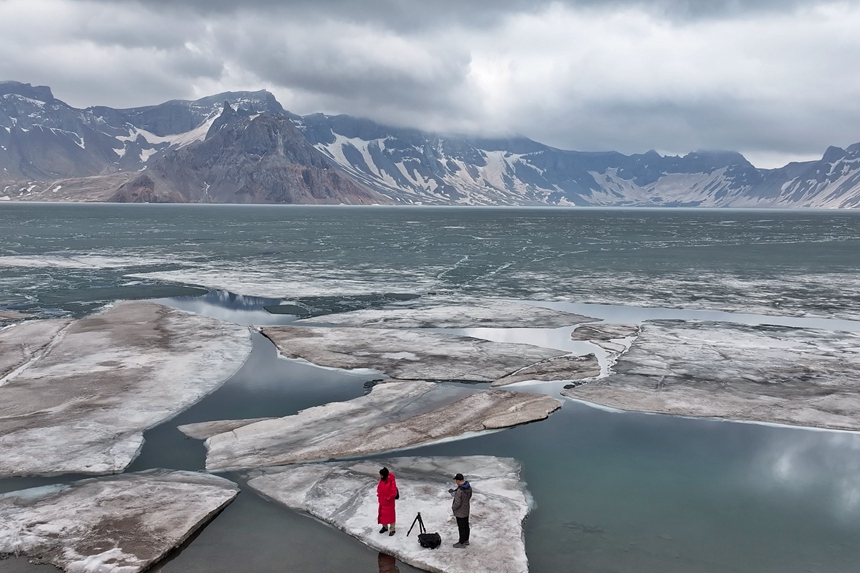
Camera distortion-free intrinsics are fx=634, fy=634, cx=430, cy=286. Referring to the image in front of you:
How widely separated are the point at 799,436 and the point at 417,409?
13.8m

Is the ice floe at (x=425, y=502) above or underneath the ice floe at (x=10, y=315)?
underneath

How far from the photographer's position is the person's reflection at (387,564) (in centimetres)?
1434

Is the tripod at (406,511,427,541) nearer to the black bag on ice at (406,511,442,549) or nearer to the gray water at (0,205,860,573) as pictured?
the black bag on ice at (406,511,442,549)

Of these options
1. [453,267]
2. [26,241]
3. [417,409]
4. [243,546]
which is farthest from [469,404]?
[26,241]

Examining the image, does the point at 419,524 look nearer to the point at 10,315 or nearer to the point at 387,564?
the point at 387,564

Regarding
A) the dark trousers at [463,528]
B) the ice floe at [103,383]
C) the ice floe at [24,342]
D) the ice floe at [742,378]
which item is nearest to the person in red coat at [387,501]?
the dark trousers at [463,528]

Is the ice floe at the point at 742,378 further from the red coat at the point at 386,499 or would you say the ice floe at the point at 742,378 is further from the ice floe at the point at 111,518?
the ice floe at the point at 111,518

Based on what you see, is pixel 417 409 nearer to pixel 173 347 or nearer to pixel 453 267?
pixel 173 347

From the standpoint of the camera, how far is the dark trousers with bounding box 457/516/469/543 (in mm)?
14758

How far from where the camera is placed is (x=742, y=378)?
28.0 meters

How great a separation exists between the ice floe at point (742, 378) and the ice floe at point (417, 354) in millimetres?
2709

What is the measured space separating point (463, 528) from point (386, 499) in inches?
78.2

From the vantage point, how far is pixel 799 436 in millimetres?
22594

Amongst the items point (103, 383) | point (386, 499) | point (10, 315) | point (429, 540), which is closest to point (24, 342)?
point (10, 315)
